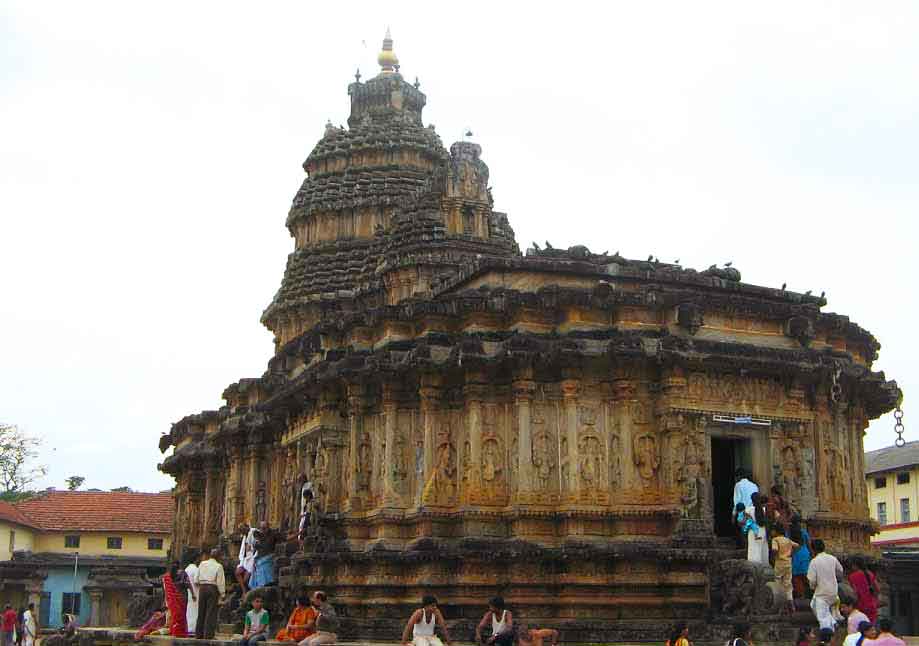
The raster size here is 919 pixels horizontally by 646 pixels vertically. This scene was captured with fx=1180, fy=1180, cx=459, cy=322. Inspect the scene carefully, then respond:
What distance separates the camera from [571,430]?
2428cm

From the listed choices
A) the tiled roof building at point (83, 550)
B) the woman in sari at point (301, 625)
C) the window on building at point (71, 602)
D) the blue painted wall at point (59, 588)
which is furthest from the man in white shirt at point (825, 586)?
the window on building at point (71, 602)

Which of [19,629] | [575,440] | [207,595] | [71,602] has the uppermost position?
[575,440]

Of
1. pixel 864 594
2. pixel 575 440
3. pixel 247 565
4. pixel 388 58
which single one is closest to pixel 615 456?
pixel 575 440

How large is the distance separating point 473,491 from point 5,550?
39.8 metres

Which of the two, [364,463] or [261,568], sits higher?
[364,463]

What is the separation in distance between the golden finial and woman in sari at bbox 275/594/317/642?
37.9m

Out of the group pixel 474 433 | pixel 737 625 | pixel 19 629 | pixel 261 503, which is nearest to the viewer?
pixel 737 625

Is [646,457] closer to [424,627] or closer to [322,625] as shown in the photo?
[424,627]

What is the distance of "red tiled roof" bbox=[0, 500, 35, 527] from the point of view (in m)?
56.5

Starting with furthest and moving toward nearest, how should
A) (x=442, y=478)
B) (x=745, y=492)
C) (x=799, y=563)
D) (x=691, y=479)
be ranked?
(x=442, y=478), (x=691, y=479), (x=745, y=492), (x=799, y=563)

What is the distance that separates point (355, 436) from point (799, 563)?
10.1m

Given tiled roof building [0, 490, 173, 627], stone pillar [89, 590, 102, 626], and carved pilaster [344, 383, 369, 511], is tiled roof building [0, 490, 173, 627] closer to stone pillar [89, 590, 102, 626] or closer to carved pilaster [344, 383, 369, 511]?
stone pillar [89, 590, 102, 626]

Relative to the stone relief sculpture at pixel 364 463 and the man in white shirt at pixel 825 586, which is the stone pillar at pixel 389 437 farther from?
the man in white shirt at pixel 825 586

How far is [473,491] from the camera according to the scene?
24500 mm
